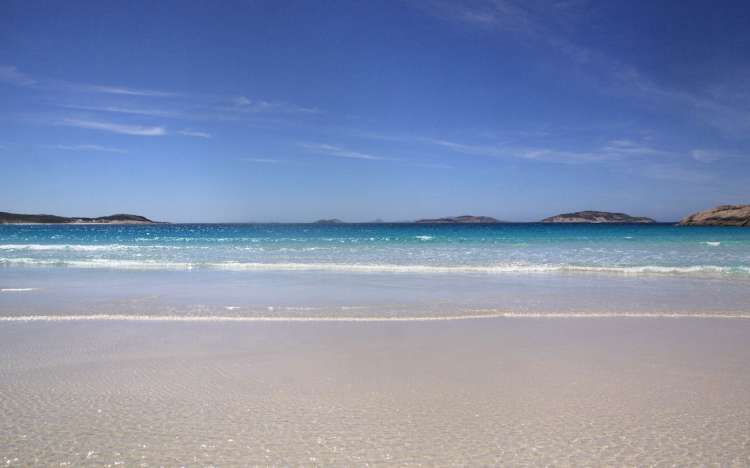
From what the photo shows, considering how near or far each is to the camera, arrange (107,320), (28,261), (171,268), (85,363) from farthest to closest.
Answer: (28,261)
(171,268)
(107,320)
(85,363)

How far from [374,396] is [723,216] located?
95.3 metres

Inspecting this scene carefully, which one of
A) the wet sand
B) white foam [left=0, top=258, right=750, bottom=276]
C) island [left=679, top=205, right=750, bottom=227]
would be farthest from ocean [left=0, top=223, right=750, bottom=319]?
island [left=679, top=205, right=750, bottom=227]

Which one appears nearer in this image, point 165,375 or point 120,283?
point 165,375

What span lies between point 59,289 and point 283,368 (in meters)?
10.9

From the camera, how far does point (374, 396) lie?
4.95 meters

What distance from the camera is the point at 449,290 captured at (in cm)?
1337

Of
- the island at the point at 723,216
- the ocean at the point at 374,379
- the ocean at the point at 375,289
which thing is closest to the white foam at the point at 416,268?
the ocean at the point at 375,289

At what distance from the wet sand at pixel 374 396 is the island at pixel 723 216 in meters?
86.6

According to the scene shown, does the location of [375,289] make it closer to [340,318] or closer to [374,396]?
[340,318]

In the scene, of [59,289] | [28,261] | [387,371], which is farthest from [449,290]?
[28,261]

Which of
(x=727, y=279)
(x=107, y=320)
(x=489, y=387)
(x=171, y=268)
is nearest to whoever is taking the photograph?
(x=489, y=387)

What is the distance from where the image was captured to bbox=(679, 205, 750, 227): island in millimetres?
76812

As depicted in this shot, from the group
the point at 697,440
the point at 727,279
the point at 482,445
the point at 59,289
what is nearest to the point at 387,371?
the point at 482,445

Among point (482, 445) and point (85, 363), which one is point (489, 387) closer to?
point (482, 445)
